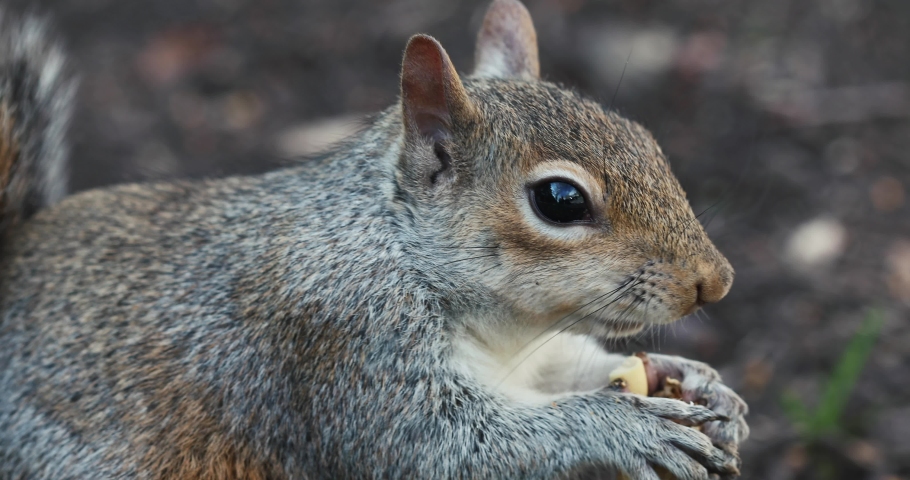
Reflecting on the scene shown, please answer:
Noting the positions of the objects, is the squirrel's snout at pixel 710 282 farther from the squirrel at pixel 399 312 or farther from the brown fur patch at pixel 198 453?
the brown fur patch at pixel 198 453

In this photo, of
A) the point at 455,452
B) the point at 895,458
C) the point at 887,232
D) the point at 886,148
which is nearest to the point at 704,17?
the point at 886,148

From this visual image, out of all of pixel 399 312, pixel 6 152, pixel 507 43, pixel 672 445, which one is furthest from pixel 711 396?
pixel 6 152

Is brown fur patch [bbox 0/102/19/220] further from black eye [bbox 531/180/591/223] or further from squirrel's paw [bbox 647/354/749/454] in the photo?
squirrel's paw [bbox 647/354/749/454]

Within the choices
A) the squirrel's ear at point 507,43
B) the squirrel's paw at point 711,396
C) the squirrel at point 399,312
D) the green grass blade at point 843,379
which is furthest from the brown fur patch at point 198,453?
the green grass blade at point 843,379

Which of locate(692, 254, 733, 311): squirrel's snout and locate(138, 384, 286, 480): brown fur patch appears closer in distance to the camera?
locate(692, 254, 733, 311): squirrel's snout

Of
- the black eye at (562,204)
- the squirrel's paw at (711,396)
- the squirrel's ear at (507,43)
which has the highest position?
the squirrel's ear at (507,43)

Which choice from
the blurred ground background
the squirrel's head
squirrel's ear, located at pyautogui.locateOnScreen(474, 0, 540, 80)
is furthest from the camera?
the blurred ground background

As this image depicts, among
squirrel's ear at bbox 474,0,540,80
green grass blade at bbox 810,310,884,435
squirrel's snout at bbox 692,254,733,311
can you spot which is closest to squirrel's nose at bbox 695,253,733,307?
squirrel's snout at bbox 692,254,733,311
